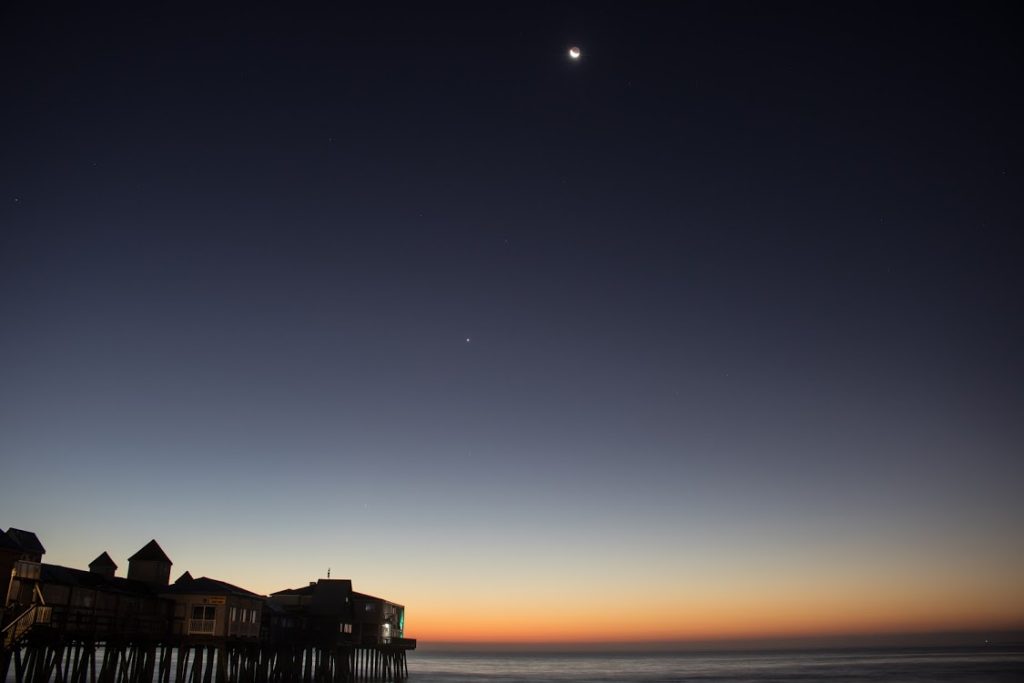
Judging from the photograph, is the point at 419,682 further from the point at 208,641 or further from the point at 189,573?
the point at 208,641

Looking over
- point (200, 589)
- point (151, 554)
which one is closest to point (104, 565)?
point (151, 554)

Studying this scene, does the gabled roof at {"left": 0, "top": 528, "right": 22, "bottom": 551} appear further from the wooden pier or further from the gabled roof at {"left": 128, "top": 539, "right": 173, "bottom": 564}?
the gabled roof at {"left": 128, "top": 539, "right": 173, "bottom": 564}

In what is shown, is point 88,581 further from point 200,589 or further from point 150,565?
point 150,565

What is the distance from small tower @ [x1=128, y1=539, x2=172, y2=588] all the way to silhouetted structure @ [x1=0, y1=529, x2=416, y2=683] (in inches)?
3.1

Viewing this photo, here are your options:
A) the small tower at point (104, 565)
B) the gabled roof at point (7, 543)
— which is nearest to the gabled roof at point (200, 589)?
the gabled roof at point (7, 543)

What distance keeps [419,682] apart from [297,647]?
49987 millimetres

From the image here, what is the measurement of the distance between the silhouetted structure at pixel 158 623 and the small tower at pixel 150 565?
0.26ft

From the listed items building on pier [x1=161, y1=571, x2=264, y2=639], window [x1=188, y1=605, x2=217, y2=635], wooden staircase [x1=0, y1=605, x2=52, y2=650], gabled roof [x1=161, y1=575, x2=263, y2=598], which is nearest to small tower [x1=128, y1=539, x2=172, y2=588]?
gabled roof [x1=161, y1=575, x2=263, y2=598]

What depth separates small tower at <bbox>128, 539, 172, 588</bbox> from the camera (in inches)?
2156

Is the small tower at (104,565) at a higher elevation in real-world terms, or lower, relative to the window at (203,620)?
higher

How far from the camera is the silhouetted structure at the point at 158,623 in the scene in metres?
36.1

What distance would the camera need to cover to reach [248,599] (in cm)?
5041

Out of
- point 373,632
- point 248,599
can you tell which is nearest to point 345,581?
point 373,632

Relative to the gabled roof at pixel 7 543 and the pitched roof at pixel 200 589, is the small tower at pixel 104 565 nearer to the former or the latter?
the pitched roof at pixel 200 589
